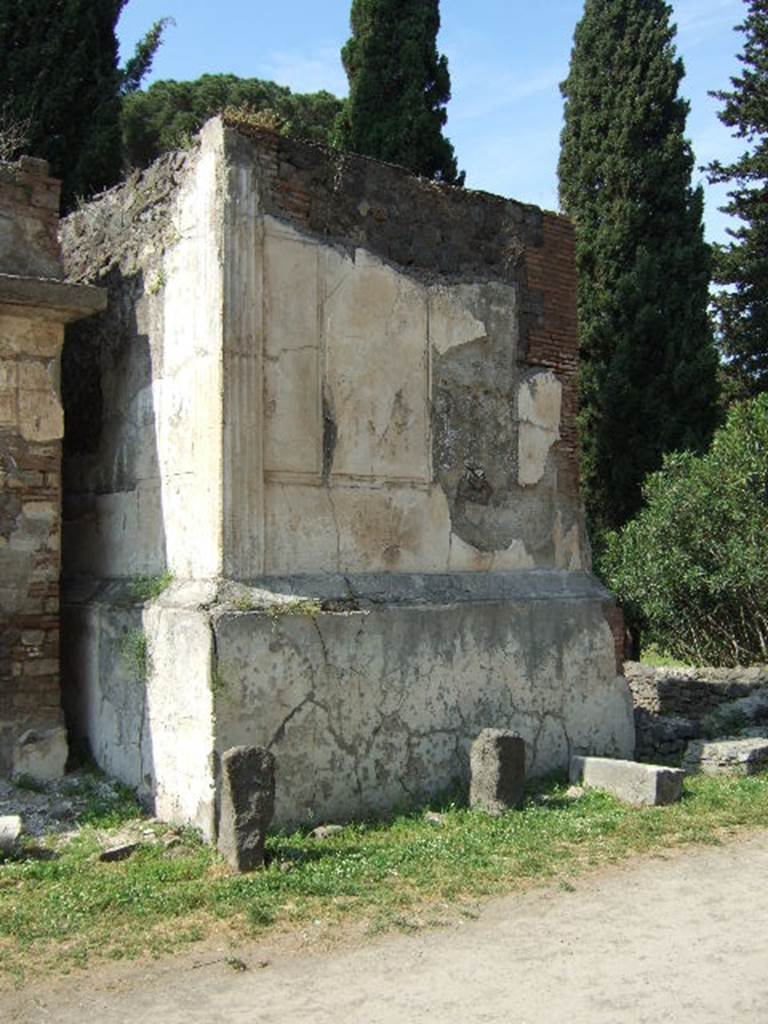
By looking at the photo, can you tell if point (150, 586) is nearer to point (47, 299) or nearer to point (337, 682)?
point (337, 682)

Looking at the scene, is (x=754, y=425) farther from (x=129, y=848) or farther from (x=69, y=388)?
(x=129, y=848)

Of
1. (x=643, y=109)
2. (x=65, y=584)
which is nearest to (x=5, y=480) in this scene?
(x=65, y=584)

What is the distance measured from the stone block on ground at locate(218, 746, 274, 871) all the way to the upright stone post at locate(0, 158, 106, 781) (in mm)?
1879

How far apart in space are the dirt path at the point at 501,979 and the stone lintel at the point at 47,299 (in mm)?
4195

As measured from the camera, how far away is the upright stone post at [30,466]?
22.2ft

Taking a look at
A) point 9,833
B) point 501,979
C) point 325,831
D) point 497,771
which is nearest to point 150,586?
point 9,833

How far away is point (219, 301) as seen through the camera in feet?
20.8

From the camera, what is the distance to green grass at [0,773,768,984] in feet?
15.6

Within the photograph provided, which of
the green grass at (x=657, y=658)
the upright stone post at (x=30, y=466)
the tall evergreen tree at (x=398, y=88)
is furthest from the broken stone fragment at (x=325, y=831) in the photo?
the tall evergreen tree at (x=398, y=88)

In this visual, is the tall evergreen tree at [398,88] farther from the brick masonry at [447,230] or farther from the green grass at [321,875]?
the green grass at [321,875]

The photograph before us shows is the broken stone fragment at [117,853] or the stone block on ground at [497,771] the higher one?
the stone block on ground at [497,771]

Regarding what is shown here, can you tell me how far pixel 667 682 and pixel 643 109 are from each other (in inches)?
431

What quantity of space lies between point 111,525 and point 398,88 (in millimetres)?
10663

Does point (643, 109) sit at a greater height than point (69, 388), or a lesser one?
greater
